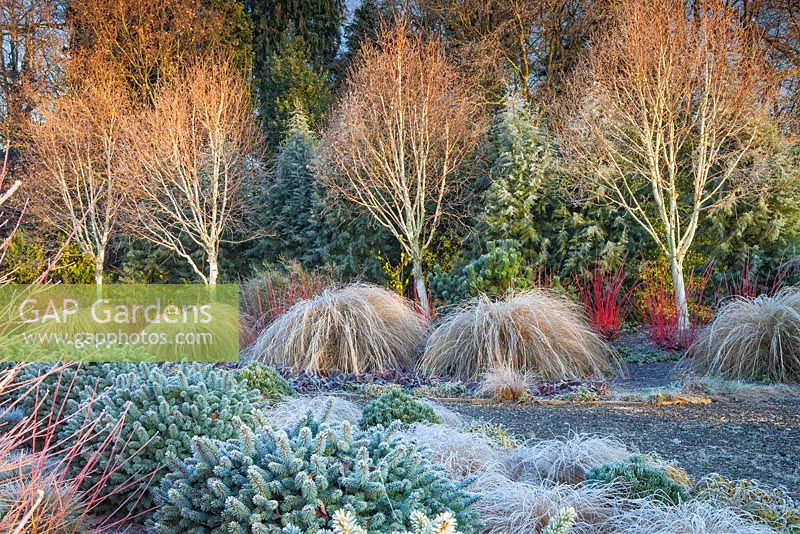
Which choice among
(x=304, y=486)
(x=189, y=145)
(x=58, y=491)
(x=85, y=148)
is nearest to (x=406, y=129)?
(x=189, y=145)

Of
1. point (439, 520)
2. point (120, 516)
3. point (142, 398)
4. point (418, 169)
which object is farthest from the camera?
point (418, 169)

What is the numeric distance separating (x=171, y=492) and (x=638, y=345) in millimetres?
6388

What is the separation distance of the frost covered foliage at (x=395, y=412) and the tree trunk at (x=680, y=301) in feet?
14.7

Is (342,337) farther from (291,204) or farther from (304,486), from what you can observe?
(291,204)

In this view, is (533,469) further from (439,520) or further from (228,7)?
(228,7)

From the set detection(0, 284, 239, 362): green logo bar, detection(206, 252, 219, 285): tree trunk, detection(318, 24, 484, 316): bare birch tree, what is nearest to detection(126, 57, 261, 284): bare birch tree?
detection(206, 252, 219, 285): tree trunk

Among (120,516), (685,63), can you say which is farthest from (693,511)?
(685,63)

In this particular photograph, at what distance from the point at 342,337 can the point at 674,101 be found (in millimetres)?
4770

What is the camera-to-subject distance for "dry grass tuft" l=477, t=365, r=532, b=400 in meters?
4.77

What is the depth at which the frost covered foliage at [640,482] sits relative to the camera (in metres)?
2.29

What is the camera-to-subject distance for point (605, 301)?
7754mm

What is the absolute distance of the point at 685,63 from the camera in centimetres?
686

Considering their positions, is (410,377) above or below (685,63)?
below

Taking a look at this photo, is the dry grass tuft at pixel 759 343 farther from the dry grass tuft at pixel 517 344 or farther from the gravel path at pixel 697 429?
the dry grass tuft at pixel 517 344
